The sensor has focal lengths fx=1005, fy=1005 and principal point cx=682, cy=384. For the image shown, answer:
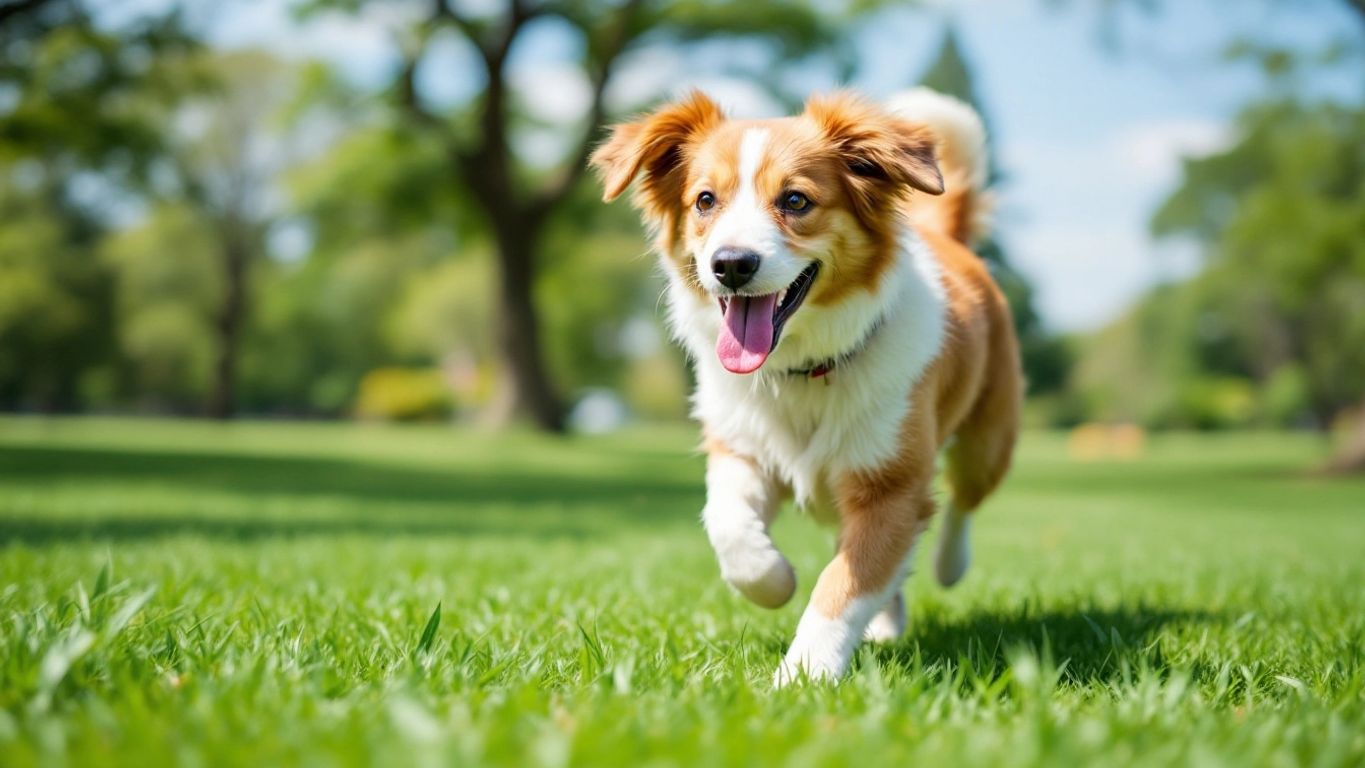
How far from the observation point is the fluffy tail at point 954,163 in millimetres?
4844

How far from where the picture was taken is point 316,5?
21.2 m

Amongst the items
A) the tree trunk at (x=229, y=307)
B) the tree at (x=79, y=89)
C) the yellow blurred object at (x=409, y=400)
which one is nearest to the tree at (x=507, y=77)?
the tree at (x=79, y=89)

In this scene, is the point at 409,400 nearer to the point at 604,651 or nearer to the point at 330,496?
the point at 330,496

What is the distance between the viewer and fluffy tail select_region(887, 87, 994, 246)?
484 centimetres

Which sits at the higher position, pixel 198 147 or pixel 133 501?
pixel 198 147

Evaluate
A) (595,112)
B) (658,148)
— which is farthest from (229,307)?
(658,148)

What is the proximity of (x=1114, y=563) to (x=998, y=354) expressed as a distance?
2.78 metres

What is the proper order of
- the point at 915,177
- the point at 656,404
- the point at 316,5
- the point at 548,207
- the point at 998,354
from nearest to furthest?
the point at 915,177, the point at 998,354, the point at 316,5, the point at 548,207, the point at 656,404

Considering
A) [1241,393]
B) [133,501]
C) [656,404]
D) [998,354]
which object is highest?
[998,354]

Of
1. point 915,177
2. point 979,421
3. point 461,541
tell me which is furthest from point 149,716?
point 461,541

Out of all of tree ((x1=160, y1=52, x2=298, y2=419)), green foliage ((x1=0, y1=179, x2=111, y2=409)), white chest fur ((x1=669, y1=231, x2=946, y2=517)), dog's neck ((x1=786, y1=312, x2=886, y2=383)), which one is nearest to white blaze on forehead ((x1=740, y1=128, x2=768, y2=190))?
white chest fur ((x1=669, y1=231, x2=946, y2=517))

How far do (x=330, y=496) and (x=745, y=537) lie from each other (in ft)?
30.6

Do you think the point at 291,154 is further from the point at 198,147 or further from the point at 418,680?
the point at 418,680

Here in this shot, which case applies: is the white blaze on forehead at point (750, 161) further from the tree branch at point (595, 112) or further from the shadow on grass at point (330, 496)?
the tree branch at point (595, 112)
